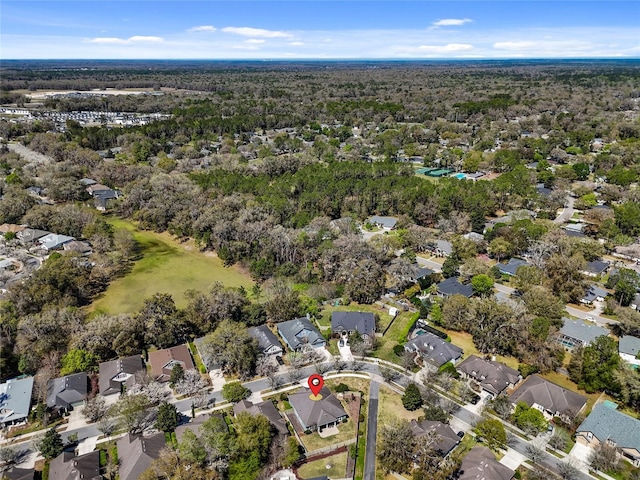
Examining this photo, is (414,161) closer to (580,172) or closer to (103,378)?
(580,172)

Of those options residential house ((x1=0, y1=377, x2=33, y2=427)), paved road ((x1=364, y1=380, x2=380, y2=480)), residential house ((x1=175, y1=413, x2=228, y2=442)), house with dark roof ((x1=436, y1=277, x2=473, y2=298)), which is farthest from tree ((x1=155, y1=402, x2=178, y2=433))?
house with dark roof ((x1=436, y1=277, x2=473, y2=298))

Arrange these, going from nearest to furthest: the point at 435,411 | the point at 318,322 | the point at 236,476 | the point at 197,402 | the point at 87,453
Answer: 1. the point at 236,476
2. the point at 87,453
3. the point at 435,411
4. the point at 197,402
5. the point at 318,322

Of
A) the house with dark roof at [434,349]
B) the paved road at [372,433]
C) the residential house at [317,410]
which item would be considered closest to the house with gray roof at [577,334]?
the house with dark roof at [434,349]

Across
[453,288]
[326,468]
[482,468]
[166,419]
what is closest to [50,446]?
[166,419]

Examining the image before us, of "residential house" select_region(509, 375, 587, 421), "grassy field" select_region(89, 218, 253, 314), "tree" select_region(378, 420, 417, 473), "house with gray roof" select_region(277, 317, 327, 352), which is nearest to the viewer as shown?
"tree" select_region(378, 420, 417, 473)

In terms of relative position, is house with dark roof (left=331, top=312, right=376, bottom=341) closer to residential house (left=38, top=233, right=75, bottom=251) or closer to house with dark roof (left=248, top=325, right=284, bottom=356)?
house with dark roof (left=248, top=325, right=284, bottom=356)

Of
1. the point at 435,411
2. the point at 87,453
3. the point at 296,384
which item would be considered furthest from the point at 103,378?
the point at 435,411

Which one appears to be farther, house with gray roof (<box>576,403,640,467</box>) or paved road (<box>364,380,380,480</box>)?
house with gray roof (<box>576,403,640,467</box>)
